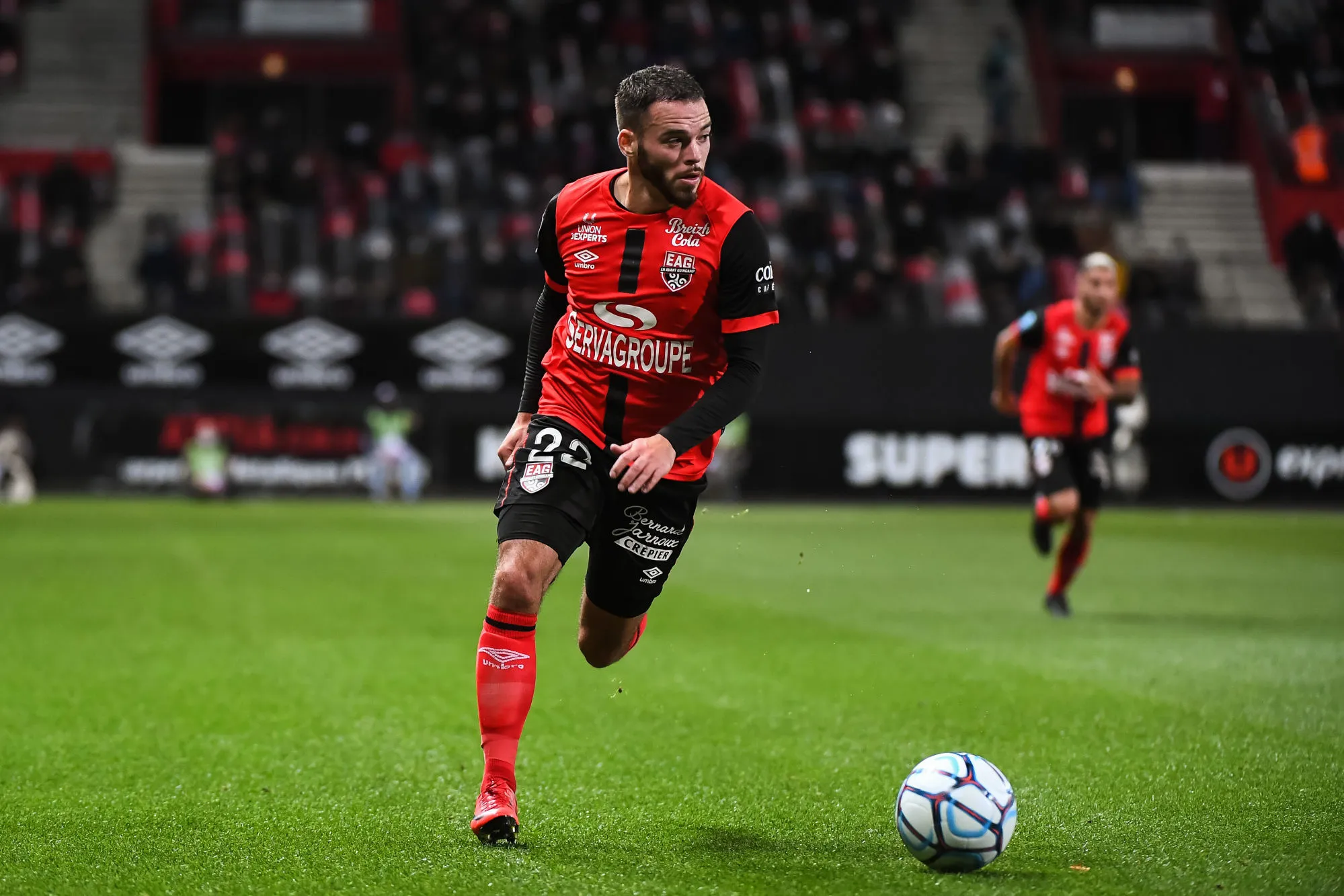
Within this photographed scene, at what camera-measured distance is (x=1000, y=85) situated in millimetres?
30656

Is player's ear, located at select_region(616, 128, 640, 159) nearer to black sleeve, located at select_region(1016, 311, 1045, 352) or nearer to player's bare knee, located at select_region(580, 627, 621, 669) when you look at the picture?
player's bare knee, located at select_region(580, 627, 621, 669)

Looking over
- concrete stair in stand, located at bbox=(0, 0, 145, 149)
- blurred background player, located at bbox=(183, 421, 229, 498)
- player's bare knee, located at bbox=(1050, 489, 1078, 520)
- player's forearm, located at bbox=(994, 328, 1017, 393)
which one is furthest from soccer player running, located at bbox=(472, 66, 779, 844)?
concrete stair in stand, located at bbox=(0, 0, 145, 149)

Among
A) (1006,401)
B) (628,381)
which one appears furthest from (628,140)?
(1006,401)

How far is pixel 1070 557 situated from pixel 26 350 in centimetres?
1813

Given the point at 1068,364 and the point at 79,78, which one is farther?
the point at 79,78

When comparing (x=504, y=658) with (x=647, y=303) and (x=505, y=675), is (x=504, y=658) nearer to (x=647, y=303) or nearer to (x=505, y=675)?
(x=505, y=675)

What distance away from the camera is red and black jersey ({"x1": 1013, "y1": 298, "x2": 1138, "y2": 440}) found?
37.0 ft

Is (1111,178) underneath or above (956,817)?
above

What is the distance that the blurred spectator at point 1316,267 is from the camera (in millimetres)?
26672

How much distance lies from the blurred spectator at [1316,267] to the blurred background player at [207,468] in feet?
55.0

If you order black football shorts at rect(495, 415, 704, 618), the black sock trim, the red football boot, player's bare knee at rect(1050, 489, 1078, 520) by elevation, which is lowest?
the red football boot

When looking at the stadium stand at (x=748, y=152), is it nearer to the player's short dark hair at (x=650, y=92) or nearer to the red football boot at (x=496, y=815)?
the player's short dark hair at (x=650, y=92)

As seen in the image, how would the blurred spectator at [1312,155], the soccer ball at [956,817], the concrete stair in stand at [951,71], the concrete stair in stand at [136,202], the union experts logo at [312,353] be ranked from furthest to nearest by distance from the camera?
the concrete stair in stand at [951,71] < the blurred spectator at [1312,155] < the concrete stair in stand at [136,202] < the union experts logo at [312,353] < the soccer ball at [956,817]

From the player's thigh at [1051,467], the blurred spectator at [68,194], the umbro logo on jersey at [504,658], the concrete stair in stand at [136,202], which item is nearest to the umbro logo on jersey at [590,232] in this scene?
the umbro logo on jersey at [504,658]
